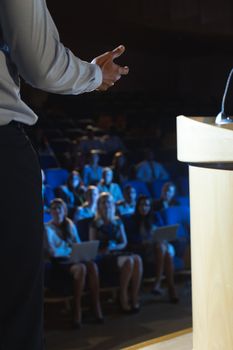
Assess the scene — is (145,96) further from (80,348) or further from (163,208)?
(80,348)

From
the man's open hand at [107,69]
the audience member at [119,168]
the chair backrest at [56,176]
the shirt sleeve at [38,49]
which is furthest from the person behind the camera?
the audience member at [119,168]

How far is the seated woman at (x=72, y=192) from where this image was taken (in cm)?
246

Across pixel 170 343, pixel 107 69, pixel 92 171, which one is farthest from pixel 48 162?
pixel 107 69

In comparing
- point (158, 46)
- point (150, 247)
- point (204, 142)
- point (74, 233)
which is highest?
point (158, 46)

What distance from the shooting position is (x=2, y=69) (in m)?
0.55

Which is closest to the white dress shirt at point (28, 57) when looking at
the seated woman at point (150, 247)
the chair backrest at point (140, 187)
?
the seated woman at point (150, 247)

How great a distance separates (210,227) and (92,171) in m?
1.79

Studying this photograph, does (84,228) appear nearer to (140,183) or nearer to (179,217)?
(140,183)

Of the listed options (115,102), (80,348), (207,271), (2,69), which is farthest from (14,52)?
(115,102)

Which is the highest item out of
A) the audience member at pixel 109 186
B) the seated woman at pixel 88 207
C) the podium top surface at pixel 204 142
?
the podium top surface at pixel 204 142

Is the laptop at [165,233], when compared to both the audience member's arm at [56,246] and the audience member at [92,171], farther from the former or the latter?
the audience member's arm at [56,246]

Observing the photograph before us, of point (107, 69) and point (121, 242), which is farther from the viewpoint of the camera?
point (121, 242)

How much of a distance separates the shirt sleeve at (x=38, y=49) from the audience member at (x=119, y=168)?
2126mm

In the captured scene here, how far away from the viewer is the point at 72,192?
8.16 feet
